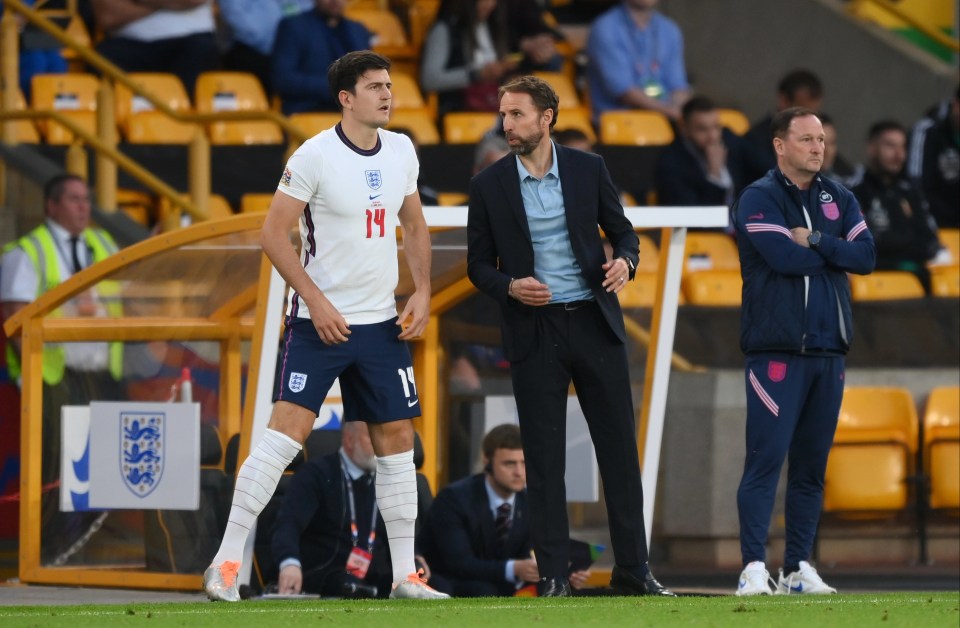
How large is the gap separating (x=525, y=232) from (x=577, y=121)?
6783 mm

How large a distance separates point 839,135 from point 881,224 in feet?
10.5

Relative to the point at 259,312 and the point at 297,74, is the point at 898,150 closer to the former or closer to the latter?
the point at 297,74

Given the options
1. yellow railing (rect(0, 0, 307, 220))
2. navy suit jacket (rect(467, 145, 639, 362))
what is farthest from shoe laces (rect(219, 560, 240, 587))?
yellow railing (rect(0, 0, 307, 220))

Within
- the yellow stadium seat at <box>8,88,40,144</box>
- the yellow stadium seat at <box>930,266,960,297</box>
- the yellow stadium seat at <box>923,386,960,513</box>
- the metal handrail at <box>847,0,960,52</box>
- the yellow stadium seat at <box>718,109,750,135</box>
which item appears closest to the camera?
the yellow stadium seat at <box>923,386,960,513</box>

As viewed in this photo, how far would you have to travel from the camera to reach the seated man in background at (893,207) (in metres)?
12.1

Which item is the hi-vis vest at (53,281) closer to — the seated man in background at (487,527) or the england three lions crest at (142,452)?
the england three lions crest at (142,452)

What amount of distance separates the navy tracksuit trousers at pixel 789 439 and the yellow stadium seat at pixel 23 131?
6.45 meters

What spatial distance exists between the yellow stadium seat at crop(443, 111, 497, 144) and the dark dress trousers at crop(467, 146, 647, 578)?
633 centimetres

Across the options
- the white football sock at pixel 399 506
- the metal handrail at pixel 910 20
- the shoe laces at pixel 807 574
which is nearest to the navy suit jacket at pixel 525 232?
the white football sock at pixel 399 506

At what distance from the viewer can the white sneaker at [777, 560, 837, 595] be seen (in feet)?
24.3

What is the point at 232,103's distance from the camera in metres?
13.2

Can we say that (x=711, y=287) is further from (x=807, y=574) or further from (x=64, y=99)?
(x=64, y=99)

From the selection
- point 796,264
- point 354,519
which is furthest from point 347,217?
point 354,519

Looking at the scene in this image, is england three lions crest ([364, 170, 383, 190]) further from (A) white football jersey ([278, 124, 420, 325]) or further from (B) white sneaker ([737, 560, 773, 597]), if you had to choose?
(B) white sneaker ([737, 560, 773, 597])
